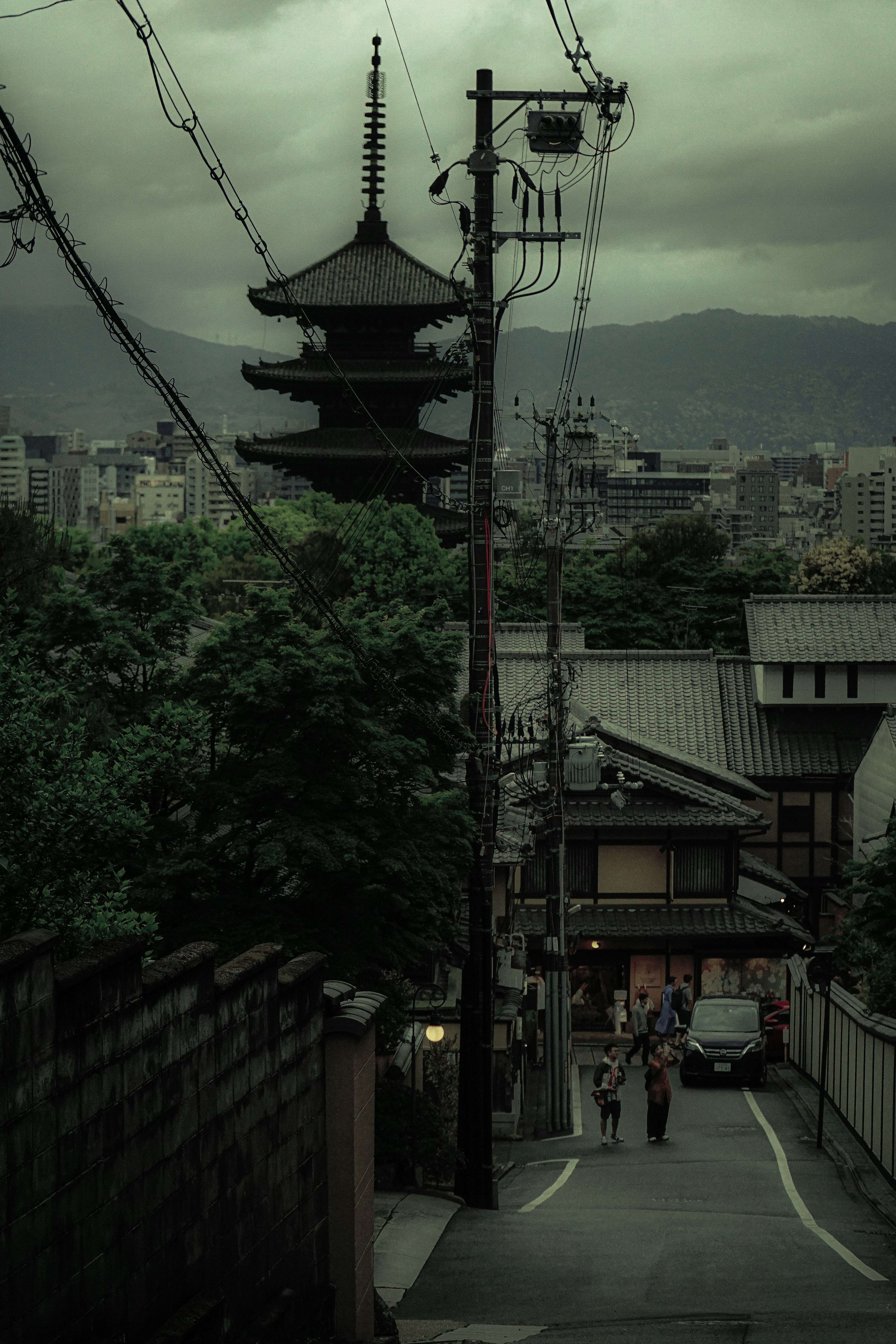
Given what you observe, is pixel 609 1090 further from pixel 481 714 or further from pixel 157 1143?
pixel 157 1143

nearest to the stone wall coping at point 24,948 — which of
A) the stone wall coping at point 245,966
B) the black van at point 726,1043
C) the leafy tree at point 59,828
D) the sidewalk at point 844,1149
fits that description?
the stone wall coping at point 245,966

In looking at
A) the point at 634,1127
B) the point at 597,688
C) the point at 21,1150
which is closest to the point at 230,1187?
the point at 21,1150

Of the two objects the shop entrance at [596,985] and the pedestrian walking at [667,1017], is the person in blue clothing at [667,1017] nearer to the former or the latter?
the pedestrian walking at [667,1017]

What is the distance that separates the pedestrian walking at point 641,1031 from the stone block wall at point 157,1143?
20669 millimetres

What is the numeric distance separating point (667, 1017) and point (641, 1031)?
120 centimetres

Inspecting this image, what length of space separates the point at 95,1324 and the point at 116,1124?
1.03m

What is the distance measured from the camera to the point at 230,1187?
32.6 feet

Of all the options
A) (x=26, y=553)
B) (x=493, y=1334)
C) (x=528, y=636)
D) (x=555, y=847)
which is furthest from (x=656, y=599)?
(x=493, y=1334)

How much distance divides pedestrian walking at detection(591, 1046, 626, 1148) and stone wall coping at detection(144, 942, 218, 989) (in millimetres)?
15171

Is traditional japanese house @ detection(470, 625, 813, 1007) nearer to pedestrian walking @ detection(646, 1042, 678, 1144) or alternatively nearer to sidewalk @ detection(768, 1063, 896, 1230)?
sidewalk @ detection(768, 1063, 896, 1230)

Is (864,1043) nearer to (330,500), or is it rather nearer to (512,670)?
(512,670)

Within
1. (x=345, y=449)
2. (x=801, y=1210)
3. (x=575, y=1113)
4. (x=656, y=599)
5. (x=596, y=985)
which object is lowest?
(x=575, y=1113)

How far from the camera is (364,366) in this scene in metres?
57.6

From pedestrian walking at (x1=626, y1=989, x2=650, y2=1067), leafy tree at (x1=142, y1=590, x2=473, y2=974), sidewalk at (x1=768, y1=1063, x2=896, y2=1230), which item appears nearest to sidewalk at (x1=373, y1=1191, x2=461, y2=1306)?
leafy tree at (x1=142, y1=590, x2=473, y2=974)
